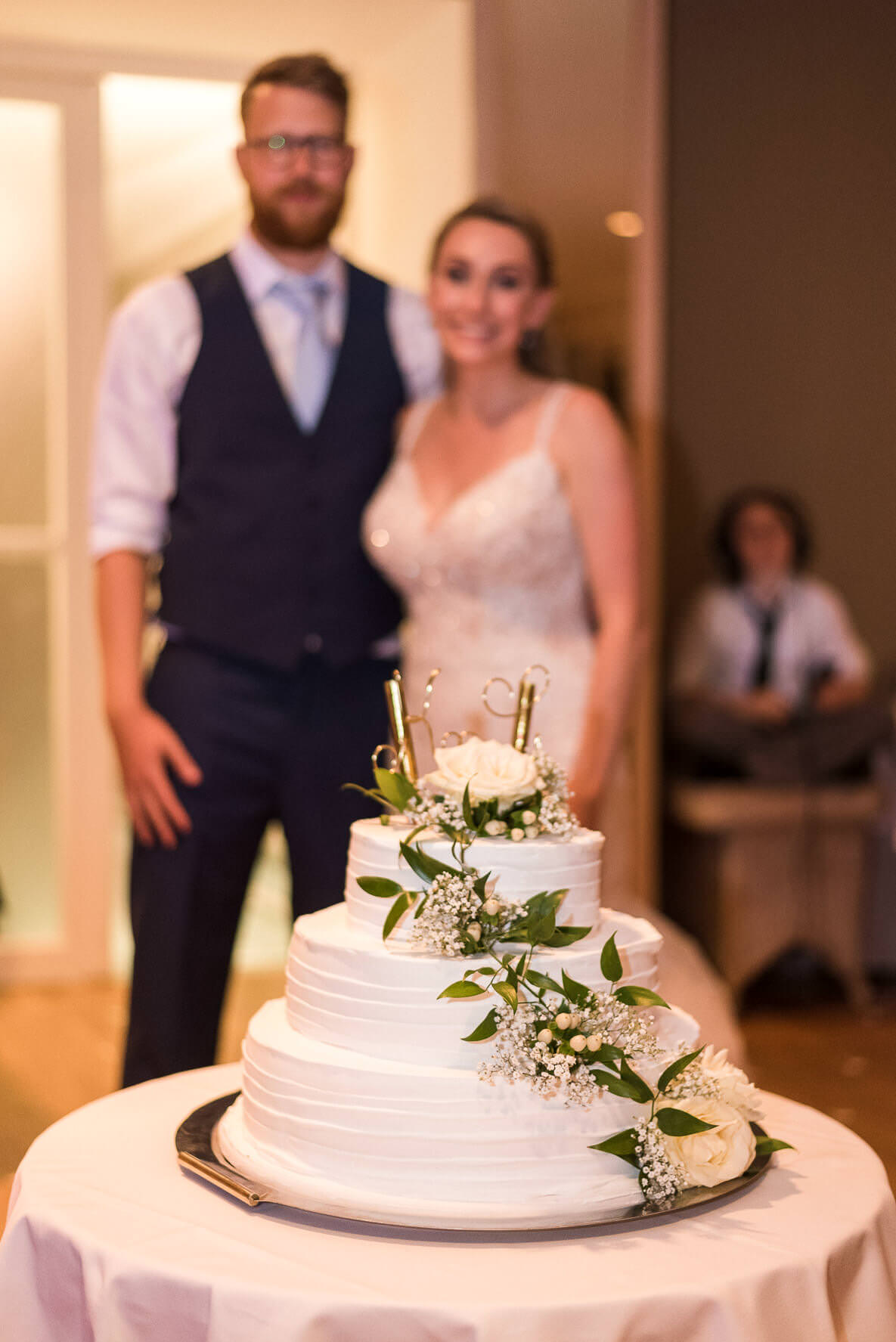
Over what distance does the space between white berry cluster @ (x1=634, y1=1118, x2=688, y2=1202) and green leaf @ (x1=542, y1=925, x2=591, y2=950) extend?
0.15 meters

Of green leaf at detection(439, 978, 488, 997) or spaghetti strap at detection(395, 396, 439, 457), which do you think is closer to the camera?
green leaf at detection(439, 978, 488, 997)

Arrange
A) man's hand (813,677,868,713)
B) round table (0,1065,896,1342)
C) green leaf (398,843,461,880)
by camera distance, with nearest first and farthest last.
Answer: round table (0,1065,896,1342), green leaf (398,843,461,880), man's hand (813,677,868,713)

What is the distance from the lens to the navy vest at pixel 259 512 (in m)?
2.18

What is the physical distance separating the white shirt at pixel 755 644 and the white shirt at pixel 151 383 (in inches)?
79.4

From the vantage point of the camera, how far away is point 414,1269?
1.02m

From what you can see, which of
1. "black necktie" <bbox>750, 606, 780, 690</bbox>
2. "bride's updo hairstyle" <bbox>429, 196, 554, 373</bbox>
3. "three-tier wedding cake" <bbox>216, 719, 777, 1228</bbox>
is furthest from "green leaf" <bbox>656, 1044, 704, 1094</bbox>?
"black necktie" <bbox>750, 606, 780, 690</bbox>

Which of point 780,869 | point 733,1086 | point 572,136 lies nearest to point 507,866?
point 733,1086

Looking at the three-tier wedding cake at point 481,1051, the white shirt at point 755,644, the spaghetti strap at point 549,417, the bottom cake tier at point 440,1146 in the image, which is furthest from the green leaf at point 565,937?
the white shirt at point 755,644

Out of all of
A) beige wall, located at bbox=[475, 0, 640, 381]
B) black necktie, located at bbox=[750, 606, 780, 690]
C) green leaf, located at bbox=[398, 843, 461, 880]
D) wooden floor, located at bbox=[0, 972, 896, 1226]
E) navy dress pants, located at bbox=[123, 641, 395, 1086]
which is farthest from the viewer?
black necktie, located at bbox=[750, 606, 780, 690]

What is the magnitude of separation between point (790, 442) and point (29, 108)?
7.41ft

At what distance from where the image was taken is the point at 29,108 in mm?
3955

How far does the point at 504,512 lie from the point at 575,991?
3.92ft

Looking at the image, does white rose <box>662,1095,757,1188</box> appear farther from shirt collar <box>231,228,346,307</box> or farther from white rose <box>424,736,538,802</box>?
shirt collar <box>231,228,346,307</box>

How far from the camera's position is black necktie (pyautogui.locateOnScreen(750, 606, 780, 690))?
406 centimetres
